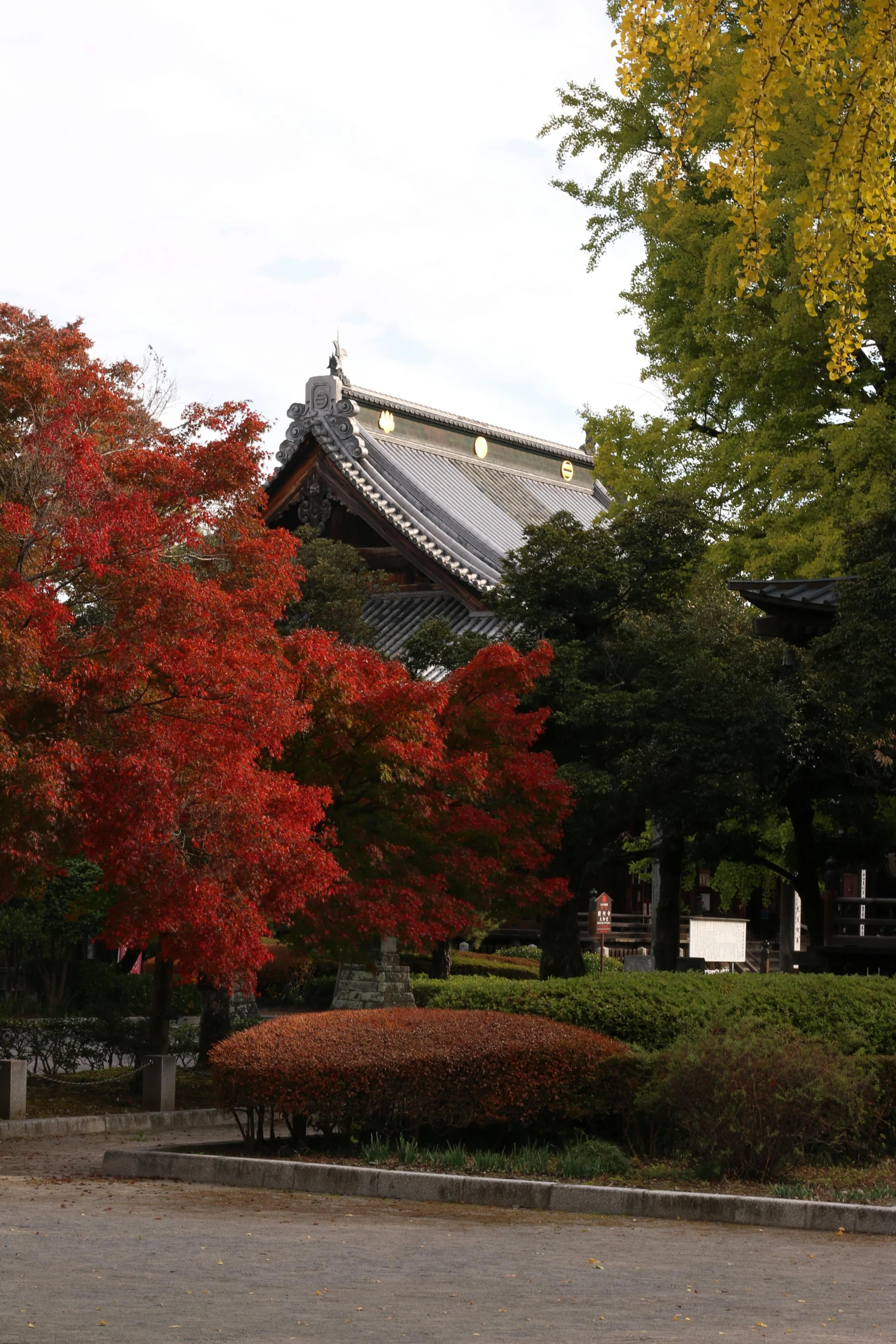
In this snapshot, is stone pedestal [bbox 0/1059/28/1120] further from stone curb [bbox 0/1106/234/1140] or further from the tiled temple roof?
the tiled temple roof

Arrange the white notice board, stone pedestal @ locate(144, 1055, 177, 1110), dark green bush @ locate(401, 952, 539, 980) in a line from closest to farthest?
stone pedestal @ locate(144, 1055, 177, 1110)
the white notice board
dark green bush @ locate(401, 952, 539, 980)

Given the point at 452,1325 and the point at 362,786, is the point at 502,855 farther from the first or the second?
the point at 452,1325

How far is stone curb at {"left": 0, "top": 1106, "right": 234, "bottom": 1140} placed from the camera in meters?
15.2

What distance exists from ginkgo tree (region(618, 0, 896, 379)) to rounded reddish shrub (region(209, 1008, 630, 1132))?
20.0 ft

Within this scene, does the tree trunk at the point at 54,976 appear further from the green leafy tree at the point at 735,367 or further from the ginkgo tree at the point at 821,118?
the ginkgo tree at the point at 821,118

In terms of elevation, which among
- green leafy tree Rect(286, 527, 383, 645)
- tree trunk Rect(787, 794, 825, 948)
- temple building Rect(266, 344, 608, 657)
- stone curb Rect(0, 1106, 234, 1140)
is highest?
temple building Rect(266, 344, 608, 657)

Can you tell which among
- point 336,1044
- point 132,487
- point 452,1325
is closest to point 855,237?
point 452,1325

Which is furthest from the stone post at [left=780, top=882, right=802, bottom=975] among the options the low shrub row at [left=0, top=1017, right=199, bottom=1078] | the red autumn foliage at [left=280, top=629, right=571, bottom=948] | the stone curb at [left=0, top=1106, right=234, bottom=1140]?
the stone curb at [left=0, top=1106, right=234, bottom=1140]

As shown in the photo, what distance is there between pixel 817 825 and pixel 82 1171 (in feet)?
59.0

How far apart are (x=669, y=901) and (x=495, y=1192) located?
16025mm

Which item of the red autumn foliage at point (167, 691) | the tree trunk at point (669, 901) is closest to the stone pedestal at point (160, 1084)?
the red autumn foliage at point (167, 691)

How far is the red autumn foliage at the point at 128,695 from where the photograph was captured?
13.9m

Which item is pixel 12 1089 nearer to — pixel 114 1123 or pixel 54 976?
pixel 114 1123

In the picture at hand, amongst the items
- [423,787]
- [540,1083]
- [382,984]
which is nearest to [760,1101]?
[540,1083]
